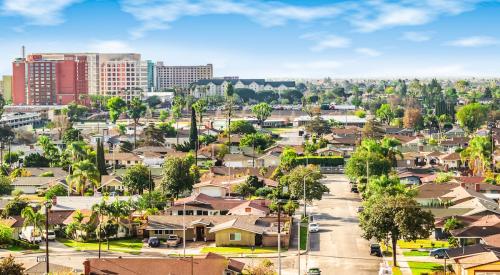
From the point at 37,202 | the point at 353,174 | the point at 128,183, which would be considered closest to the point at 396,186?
the point at 353,174

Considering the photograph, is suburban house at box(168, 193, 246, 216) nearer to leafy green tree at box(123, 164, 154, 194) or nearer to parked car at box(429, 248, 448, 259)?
leafy green tree at box(123, 164, 154, 194)

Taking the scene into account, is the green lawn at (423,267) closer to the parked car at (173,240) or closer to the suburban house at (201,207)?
the parked car at (173,240)

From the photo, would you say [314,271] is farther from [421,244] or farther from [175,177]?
[175,177]

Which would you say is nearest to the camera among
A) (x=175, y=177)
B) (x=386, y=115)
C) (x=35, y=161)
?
(x=175, y=177)

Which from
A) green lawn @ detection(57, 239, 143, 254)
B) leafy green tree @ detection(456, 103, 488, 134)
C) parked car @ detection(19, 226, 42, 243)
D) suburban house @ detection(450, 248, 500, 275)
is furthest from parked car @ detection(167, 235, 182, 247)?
leafy green tree @ detection(456, 103, 488, 134)

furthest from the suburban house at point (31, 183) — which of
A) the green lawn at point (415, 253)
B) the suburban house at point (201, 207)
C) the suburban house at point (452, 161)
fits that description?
the suburban house at point (452, 161)

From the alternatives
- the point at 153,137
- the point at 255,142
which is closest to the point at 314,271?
the point at 255,142

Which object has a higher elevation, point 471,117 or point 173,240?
point 471,117
